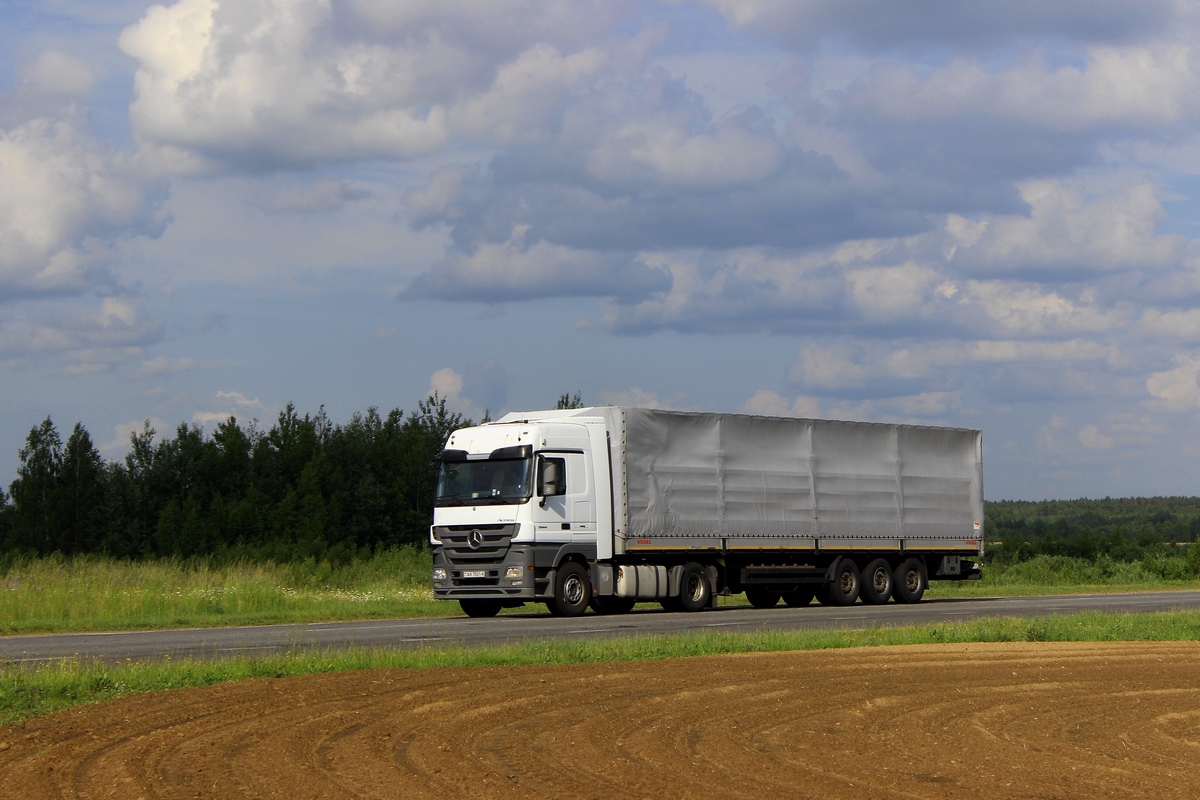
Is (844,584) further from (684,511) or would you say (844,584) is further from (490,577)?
(490,577)

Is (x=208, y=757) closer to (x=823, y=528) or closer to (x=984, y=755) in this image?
(x=984, y=755)

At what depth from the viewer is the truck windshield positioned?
2462 centimetres

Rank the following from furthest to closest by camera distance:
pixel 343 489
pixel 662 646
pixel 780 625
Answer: pixel 343 489 → pixel 780 625 → pixel 662 646

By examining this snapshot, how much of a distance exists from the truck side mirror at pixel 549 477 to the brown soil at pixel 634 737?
1058cm

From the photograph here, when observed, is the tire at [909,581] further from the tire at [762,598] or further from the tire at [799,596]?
the tire at [762,598]

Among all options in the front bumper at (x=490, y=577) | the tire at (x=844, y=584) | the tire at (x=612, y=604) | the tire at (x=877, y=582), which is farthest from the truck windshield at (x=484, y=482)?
the tire at (x=877, y=582)

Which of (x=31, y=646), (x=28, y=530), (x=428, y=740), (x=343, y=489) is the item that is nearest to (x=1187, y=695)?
(x=428, y=740)

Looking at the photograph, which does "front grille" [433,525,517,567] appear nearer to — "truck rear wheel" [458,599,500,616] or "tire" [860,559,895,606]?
"truck rear wheel" [458,599,500,616]

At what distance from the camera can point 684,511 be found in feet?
86.7

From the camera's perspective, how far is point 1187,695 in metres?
12.3

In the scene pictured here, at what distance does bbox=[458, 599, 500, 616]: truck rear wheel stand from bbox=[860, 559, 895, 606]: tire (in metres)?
8.23

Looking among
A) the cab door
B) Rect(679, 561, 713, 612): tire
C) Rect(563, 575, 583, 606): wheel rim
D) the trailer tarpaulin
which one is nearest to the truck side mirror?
the cab door

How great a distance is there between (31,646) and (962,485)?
2045 centimetres

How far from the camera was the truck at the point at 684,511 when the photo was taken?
978 inches
